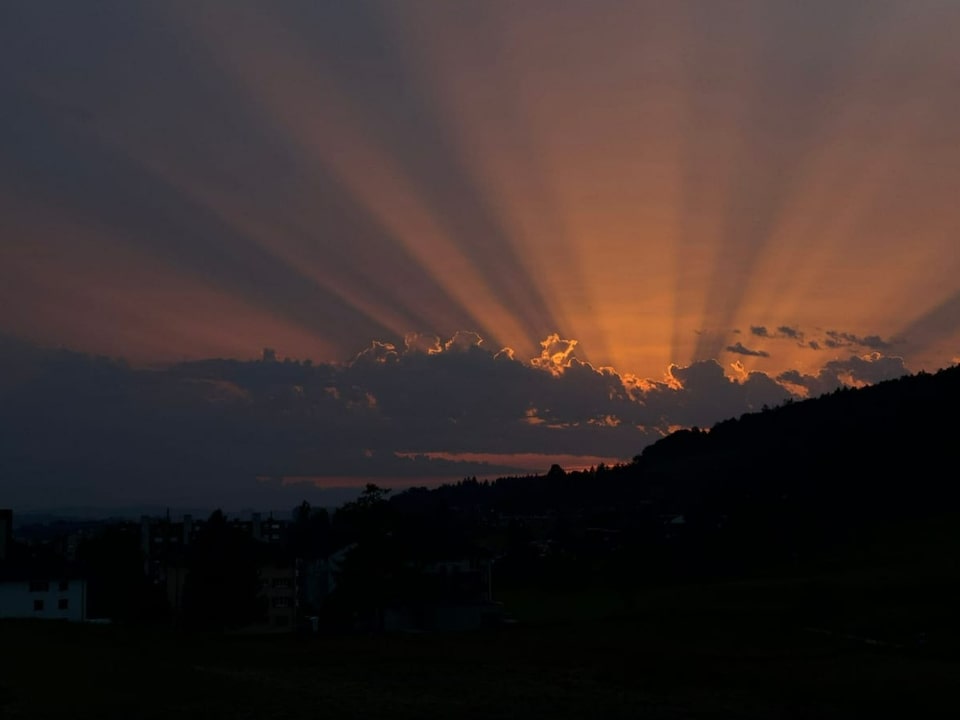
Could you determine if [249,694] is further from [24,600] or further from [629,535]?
[629,535]

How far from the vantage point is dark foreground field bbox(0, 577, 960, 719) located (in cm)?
4231

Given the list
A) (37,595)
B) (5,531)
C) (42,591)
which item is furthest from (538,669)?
(5,531)

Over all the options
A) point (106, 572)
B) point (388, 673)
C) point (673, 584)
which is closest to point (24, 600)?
point (106, 572)

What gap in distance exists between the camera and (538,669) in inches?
2211

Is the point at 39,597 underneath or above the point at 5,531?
underneath

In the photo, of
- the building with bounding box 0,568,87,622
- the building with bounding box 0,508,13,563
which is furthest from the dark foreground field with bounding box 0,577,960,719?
the building with bounding box 0,508,13,563

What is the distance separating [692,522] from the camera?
584 feet

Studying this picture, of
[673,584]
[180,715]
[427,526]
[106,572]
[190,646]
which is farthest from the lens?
[673,584]

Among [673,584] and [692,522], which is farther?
[692,522]

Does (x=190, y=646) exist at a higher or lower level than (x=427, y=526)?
A: lower

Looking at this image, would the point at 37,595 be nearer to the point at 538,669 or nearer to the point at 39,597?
the point at 39,597

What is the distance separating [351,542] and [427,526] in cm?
1019

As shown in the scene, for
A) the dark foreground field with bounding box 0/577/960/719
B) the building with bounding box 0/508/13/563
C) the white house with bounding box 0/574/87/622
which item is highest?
the building with bounding box 0/508/13/563

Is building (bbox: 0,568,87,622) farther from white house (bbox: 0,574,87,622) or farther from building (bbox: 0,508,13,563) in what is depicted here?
building (bbox: 0,508,13,563)
